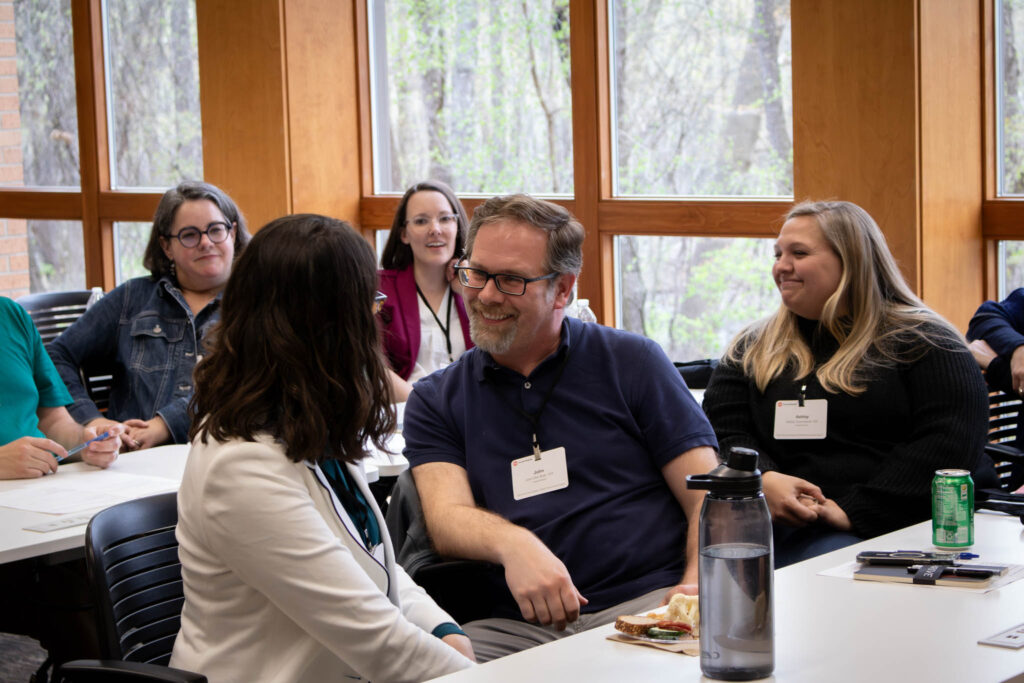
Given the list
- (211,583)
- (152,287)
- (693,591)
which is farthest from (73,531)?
(152,287)

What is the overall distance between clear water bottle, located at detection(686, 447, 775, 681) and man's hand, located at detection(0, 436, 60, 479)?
1.98 meters

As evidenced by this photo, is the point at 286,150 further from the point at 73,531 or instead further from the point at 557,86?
the point at 73,531

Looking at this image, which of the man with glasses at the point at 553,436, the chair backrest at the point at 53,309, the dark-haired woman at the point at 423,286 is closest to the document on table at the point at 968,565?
the man with glasses at the point at 553,436

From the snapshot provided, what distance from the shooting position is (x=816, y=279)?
10.3ft

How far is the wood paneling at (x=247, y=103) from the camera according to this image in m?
5.75

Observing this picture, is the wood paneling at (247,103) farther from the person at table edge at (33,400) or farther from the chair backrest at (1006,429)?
the chair backrest at (1006,429)

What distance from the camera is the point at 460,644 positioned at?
1.98 meters

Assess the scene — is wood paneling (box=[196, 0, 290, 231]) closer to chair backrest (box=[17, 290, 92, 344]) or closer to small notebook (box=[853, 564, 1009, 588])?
chair backrest (box=[17, 290, 92, 344])

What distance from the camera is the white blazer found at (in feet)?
5.57

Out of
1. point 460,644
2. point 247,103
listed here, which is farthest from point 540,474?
point 247,103

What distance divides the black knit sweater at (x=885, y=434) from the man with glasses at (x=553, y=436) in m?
0.60

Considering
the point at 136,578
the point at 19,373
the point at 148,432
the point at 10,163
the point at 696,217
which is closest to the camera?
the point at 136,578

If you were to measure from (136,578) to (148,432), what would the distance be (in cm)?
162

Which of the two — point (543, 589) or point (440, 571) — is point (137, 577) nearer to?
point (440, 571)
